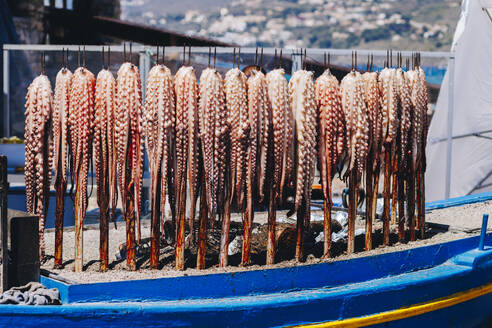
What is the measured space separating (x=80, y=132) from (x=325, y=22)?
4187 inches

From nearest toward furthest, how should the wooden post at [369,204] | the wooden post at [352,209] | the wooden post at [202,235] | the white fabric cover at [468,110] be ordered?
the wooden post at [202,235] → the wooden post at [352,209] → the wooden post at [369,204] → the white fabric cover at [468,110]

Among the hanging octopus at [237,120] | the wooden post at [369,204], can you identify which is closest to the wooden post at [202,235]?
the hanging octopus at [237,120]

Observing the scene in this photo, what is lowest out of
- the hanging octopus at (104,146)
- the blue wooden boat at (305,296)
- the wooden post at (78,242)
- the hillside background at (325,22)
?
the blue wooden boat at (305,296)

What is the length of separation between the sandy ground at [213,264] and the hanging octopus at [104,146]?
29 cm

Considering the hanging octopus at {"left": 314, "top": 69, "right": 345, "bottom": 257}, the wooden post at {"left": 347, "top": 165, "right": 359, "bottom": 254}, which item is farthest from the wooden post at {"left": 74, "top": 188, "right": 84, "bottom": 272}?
the wooden post at {"left": 347, "top": 165, "right": 359, "bottom": 254}

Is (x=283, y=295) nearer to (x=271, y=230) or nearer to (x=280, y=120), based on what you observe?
(x=271, y=230)

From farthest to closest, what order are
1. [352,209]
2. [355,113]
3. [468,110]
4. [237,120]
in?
[468,110] → [352,209] → [355,113] → [237,120]

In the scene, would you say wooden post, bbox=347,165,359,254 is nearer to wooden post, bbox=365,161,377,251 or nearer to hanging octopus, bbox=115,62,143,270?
wooden post, bbox=365,161,377,251

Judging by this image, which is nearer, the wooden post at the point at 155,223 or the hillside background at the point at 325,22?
the wooden post at the point at 155,223

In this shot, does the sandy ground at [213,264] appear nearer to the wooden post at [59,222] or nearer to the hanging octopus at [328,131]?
the wooden post at [59,222]

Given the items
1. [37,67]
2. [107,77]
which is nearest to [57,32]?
[37,67]

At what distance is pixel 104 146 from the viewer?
4.48 m

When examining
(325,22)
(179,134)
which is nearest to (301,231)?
(179,134)

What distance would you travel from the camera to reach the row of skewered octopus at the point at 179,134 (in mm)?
4375
